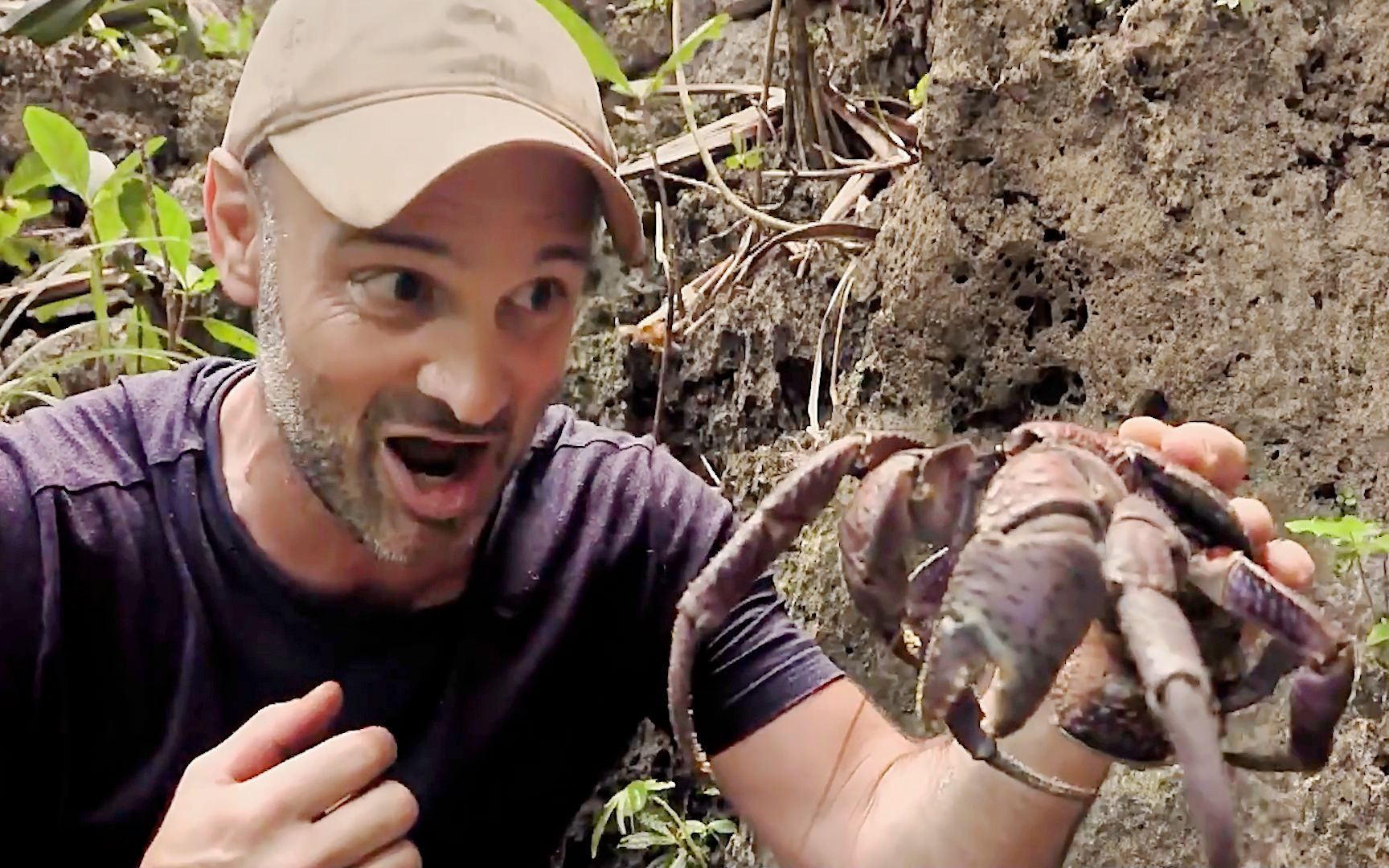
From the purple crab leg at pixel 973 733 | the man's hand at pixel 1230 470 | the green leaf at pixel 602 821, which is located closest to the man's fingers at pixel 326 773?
the purple crab leg at pixel 973 733

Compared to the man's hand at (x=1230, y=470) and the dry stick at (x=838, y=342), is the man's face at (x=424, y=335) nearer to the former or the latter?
the man's hand at (x=1230, y=470)

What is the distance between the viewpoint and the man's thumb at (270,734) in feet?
2.42

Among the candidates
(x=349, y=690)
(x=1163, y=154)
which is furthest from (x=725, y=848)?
(x=1163, y=154)

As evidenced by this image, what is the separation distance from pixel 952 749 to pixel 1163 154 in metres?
0.59

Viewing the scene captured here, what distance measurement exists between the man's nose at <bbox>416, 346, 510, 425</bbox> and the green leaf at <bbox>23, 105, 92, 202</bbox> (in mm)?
1069

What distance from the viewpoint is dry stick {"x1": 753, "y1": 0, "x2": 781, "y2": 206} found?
1.56m

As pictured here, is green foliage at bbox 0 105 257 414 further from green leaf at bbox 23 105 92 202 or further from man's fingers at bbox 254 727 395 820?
man's fingers at bbox 254 727 395 820

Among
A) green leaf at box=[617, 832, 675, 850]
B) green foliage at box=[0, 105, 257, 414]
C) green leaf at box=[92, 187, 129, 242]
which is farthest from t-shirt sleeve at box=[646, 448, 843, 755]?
green leaf at box=[92, 187, 129, 242]

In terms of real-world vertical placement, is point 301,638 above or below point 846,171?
below

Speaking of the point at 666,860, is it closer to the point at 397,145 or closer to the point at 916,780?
the point at 916,780

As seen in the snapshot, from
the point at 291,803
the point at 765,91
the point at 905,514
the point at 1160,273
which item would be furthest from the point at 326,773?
the point at 765,91

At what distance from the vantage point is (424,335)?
0.79 meters

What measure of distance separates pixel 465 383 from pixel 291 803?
281 mm

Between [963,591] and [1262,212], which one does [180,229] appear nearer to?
[1262,212]
